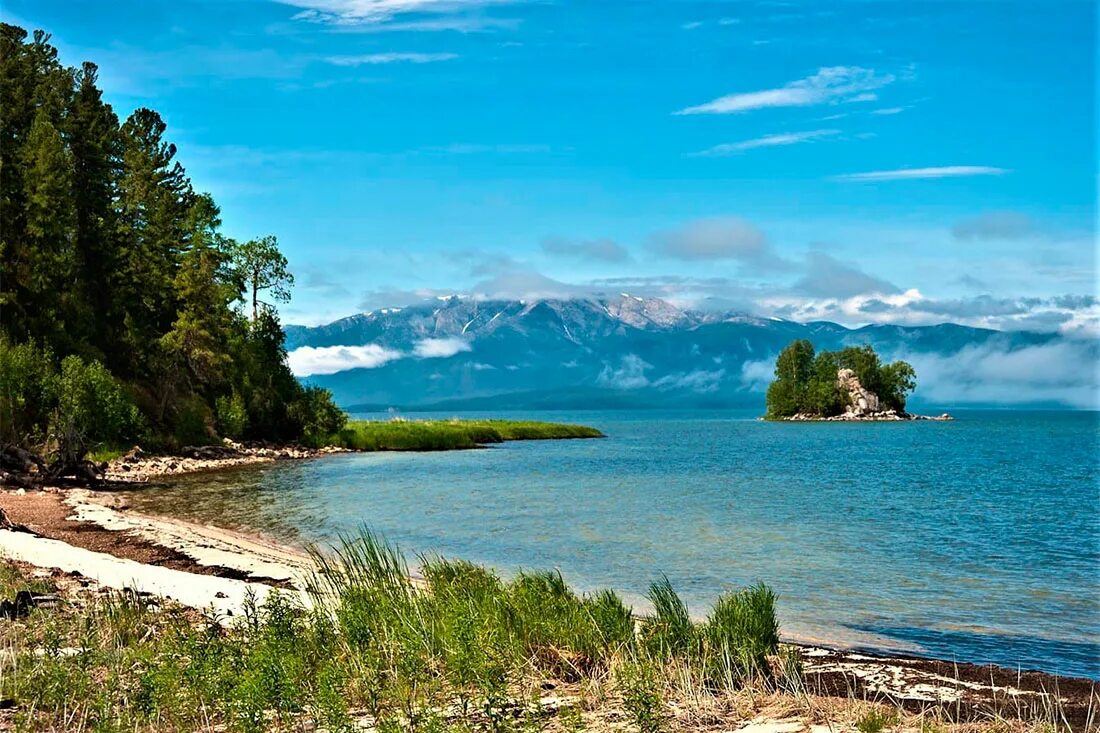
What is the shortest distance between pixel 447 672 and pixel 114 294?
69280mm

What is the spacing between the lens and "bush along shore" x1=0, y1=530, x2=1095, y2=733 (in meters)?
9.38

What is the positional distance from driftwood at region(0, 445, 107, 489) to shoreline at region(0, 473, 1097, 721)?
19.6 feet

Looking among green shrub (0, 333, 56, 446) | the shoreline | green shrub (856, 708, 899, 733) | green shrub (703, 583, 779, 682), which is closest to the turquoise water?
the shoreline

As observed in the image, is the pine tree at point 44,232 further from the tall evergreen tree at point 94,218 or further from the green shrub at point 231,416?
the green shrub at point 231,416

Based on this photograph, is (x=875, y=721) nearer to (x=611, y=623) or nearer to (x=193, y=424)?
(x=611, y=623)

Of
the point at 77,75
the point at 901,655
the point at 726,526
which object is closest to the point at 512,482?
the point at 726,526

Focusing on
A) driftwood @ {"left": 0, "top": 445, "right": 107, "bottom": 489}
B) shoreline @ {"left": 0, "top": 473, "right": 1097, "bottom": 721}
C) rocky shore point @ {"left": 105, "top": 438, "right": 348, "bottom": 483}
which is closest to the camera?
shoreline @ {"left": 0, "top": 473, "right": 1097, "bottom": 721}

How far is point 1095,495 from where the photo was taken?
50.0 metres

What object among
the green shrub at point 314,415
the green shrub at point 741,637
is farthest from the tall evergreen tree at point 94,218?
the green shrub at point 741,637

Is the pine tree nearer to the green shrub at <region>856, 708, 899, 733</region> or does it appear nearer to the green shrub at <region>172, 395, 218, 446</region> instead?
the green shrub at <region>172, 395, 218, 446</region>

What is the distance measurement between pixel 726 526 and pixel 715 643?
23.2 m

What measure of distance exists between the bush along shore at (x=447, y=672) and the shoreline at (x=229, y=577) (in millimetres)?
140

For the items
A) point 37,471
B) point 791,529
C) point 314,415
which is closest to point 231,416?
point 314,415

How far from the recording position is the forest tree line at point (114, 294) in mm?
49344
